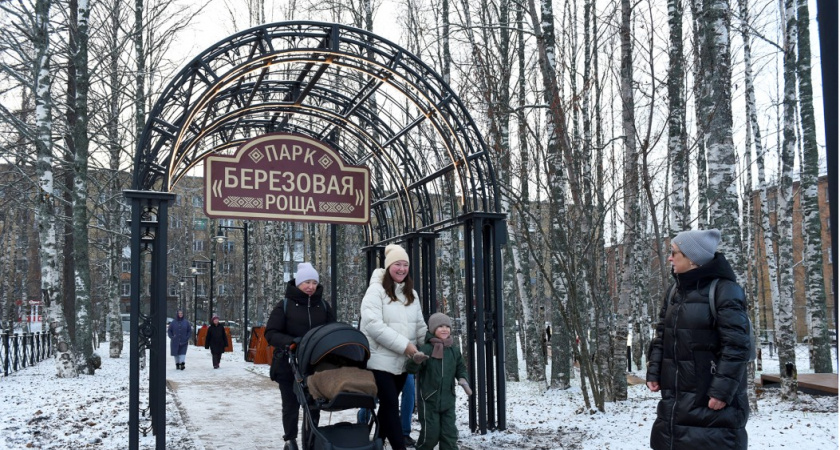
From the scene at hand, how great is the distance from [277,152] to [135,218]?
7.46ft

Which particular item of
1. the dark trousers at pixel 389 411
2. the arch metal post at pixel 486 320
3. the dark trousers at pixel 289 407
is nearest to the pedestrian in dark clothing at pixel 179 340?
the arch metal post at pixel 486 320

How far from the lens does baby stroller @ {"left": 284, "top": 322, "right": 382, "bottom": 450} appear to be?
18.0ft

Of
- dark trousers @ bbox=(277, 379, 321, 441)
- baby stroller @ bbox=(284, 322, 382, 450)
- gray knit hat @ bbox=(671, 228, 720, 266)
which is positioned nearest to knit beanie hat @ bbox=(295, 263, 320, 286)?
baby stroller @ bbox=(284, 322, 382, 450)

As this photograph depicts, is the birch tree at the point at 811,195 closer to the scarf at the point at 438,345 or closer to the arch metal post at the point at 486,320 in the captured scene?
the arch metal post at the point at 486,320

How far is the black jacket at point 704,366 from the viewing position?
4395 mm

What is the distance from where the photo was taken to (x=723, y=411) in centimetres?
443

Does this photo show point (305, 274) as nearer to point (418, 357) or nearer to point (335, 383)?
point (418, 357)

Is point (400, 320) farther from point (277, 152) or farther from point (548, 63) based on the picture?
point (548, 63)

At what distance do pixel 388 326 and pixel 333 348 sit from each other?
103 centimetres

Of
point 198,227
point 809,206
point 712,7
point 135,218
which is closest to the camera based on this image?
point 135,218

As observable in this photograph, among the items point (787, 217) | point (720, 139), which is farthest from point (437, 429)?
point (787, 217)

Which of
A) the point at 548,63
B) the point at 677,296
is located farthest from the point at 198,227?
the point at 677,296

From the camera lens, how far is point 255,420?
32.5ft

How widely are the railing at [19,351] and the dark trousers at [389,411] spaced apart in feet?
43.9
